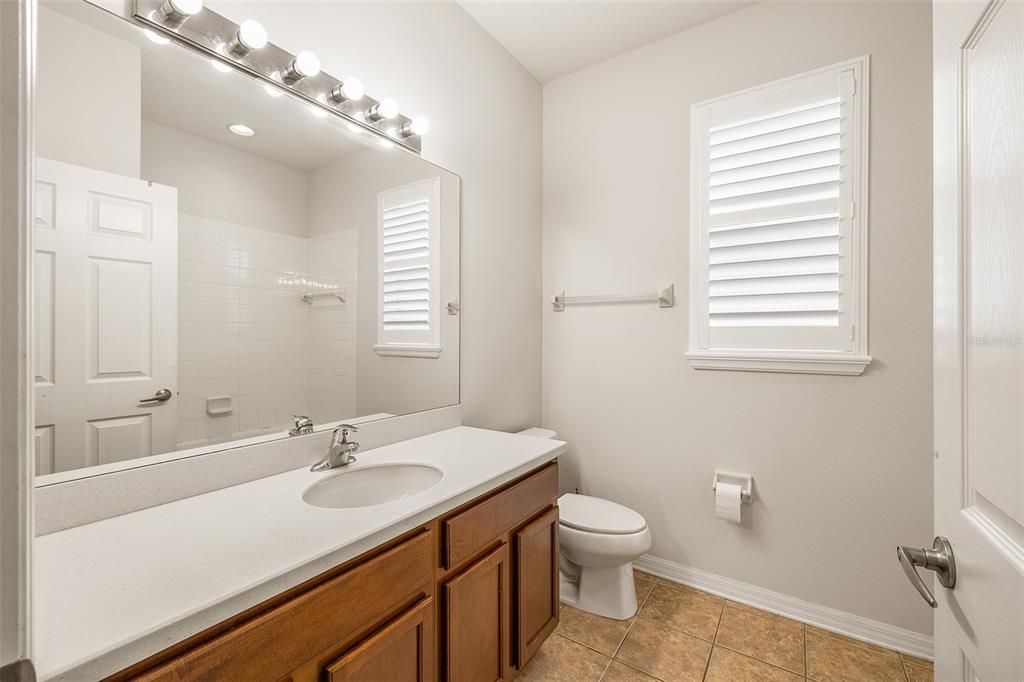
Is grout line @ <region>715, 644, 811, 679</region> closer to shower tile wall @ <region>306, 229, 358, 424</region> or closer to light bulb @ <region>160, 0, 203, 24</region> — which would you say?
shower tile wall @ <region>306, 229, 358, 424</region>

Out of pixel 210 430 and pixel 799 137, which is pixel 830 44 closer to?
pixel 799 137

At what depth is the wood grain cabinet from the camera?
2.45ft

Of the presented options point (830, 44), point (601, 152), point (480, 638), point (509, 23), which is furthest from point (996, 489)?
point (509, 23)

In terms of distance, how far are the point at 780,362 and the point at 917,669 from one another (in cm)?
123

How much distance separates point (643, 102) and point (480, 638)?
2503 mm

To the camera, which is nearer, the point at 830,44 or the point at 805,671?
the point at 805,671

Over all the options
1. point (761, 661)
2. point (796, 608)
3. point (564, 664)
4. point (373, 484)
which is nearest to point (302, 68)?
point (373, 484)

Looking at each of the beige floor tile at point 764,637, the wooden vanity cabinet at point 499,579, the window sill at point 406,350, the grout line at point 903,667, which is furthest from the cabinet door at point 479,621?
the grout line at point 903,667

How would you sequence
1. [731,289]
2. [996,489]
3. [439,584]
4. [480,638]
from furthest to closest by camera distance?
1. [731,289]
2. [480,638]
3. [439,584]
4. [996,489]

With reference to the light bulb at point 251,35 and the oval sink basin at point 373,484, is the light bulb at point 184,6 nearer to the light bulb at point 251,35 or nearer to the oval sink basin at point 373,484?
the light bulb at point 251,35

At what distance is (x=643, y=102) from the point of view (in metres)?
2.36

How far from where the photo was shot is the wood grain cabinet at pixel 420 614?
748 mm

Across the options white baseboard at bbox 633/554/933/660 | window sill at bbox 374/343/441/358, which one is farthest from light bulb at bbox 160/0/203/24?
white baseboard at bbox 633/554/933/660

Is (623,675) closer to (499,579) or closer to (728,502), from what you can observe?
(499,579)
